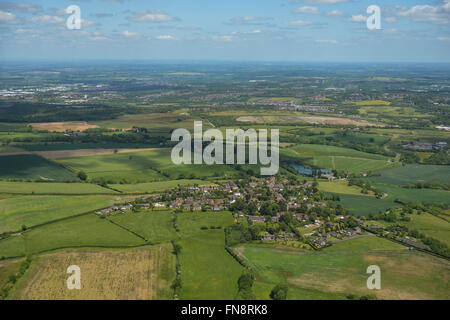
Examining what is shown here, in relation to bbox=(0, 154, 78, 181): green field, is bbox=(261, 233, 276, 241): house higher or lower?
lower

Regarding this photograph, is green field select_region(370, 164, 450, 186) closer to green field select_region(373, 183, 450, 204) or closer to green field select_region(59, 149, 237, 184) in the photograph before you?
green field select_region(373, 183, 450, 204)

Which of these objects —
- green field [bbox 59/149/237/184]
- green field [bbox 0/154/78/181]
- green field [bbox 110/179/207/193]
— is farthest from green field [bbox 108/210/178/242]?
green field [bbox 0/154/78/181]

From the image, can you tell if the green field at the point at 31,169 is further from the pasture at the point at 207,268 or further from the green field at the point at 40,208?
the pasture at the point at 207,268

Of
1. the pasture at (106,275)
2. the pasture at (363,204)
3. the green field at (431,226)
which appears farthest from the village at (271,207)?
the pasture at (106,275)

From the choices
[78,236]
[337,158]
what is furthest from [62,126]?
[78,236]

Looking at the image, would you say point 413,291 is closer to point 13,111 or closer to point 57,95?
point 13,111

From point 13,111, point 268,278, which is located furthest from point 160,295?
point 13,111

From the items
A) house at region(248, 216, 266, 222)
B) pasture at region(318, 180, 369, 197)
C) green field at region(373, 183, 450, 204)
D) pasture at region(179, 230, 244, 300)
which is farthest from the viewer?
pasture at region(318, 180, 369, 197)

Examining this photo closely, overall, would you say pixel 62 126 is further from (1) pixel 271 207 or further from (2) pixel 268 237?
(2) pixel 268 237
